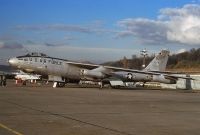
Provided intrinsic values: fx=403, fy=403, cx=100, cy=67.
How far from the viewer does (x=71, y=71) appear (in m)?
47.5

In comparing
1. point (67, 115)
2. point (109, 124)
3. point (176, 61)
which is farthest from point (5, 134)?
point (176, 61)

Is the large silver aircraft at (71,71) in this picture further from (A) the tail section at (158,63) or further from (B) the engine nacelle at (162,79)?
(A) the tail section at (158,63)

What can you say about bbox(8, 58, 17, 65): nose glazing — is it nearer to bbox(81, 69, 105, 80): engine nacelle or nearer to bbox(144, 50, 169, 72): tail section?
bbox(81, 69, 105, 80): engine nacelle

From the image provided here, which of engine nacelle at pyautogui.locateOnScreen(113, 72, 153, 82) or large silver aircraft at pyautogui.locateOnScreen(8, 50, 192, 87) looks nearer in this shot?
large silver aircraft at pyautogui.locateOnScreen(8, 50, 192, 87)

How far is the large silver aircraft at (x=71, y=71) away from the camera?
45.2m

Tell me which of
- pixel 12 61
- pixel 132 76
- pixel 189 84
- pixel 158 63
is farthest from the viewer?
pixel 189 84

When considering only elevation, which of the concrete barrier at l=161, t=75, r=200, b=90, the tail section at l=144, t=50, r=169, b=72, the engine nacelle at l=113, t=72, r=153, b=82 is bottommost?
the concrete barrier at l=161, t=75, r=200, b=90

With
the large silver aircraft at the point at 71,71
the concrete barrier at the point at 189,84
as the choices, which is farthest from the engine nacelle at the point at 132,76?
the concrete barrier at the point at 189,84

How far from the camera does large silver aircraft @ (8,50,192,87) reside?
45.2 m

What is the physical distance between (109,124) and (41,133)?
2984mm

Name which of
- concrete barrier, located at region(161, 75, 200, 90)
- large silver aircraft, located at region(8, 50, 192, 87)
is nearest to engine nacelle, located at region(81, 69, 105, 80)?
large silver aircraft, located at region(8, 50, 192, 87)

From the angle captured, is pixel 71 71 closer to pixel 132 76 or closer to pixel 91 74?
pixel 91 74

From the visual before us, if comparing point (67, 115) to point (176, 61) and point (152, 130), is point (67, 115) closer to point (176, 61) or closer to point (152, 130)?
point (152, 130)

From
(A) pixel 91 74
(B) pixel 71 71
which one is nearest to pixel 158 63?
(A) pixel 91 74
